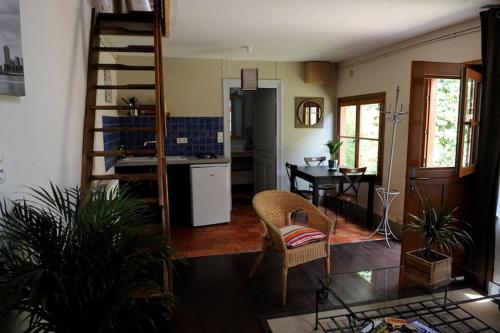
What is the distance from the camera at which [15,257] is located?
3.68 feet

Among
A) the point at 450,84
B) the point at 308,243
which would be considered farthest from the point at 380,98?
the point at 308,243

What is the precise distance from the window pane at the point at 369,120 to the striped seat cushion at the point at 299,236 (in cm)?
250

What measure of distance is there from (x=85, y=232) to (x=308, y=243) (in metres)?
1.84

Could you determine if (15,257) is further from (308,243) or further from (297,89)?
(297,89)

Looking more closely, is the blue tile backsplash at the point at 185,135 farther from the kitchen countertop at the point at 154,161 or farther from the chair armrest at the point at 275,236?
the chair armrest at the point at 275,236

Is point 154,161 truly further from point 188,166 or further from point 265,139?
point 265,139

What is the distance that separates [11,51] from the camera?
137 centimetres

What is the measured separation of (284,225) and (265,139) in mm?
3013

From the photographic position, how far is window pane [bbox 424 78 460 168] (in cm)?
322

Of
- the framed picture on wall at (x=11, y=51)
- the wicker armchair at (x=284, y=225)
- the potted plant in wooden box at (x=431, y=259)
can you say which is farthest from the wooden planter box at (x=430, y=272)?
the framed picture on wall at (x=11, y=51)

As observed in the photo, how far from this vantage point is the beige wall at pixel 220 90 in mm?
5035

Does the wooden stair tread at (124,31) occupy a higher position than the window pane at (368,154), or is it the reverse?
the wooden stair tread at (124,31)

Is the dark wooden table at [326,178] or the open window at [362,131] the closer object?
the dark wooden table at [326,178]

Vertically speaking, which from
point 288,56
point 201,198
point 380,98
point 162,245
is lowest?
point 201,198
